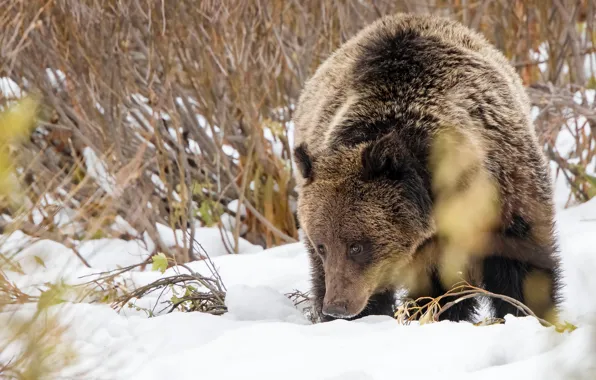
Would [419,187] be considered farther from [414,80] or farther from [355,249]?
[414,80]

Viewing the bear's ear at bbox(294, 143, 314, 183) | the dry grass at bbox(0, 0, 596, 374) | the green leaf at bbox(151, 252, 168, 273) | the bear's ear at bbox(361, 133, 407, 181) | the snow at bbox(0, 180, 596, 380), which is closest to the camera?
the snow at bbox(0, 180, 596, 380)

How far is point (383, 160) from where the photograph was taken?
3.92 metres

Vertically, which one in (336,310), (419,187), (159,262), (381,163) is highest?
(381,163)

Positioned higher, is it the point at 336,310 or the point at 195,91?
the point at 195,91

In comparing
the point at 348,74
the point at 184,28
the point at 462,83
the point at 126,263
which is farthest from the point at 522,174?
the point at 126,263

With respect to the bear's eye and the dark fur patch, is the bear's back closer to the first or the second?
the dark fur patch

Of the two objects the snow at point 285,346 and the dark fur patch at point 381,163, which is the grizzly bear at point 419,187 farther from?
the snow at point 285,346

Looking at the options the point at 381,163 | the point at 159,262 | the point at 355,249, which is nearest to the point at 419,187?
the point at 381,163

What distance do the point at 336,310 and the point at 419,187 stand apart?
2.33 feet

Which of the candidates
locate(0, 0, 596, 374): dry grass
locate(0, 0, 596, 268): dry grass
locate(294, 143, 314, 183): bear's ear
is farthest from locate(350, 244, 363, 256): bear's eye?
locate(0, 0, 596, 374): dry grass

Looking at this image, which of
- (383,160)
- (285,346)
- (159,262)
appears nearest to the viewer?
(285,346)

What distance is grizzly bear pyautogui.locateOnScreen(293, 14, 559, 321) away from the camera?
4039mm

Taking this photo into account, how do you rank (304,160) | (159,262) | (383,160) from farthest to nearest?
(159,262), (304,160), (383,160)

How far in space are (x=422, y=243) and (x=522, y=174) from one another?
61cm
